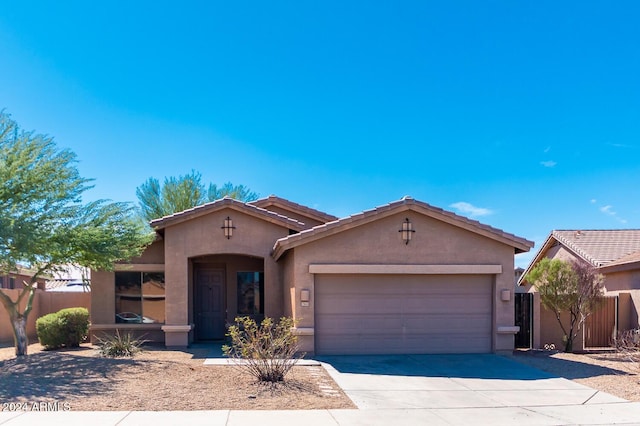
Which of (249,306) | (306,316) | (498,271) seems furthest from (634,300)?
(249,306)

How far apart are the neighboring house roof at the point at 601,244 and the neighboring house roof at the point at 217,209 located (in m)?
10.8

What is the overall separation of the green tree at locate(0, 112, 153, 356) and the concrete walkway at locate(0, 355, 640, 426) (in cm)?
487

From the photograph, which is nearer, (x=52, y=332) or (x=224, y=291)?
(x=52, y=332)

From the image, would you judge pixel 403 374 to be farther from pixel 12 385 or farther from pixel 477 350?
pixel 12 385

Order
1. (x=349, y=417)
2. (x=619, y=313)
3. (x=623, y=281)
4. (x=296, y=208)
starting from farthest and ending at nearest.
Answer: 1. (x=296, y=208)
2. (x=623, y=281)
3. (x=619, y=313)
4. (x=349, y=417)

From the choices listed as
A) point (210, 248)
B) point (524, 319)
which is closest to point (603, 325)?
point (524, 319)

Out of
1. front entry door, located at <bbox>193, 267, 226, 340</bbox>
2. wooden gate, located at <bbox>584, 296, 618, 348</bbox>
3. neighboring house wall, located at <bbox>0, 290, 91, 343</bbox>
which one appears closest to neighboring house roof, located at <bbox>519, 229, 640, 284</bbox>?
wooden gate, located at <bbox>584, 296, 618, 348</bbox>

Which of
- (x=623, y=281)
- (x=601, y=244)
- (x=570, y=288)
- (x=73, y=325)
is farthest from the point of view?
(x=601, y=244)

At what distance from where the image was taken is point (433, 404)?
8.65 metres

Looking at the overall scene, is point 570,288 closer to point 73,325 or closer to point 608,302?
point 608,302

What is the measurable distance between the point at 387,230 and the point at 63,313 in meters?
9.45

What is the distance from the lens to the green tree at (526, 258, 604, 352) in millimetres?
14047

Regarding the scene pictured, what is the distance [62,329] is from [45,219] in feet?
15.0

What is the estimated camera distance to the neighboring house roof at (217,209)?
14.7 m
